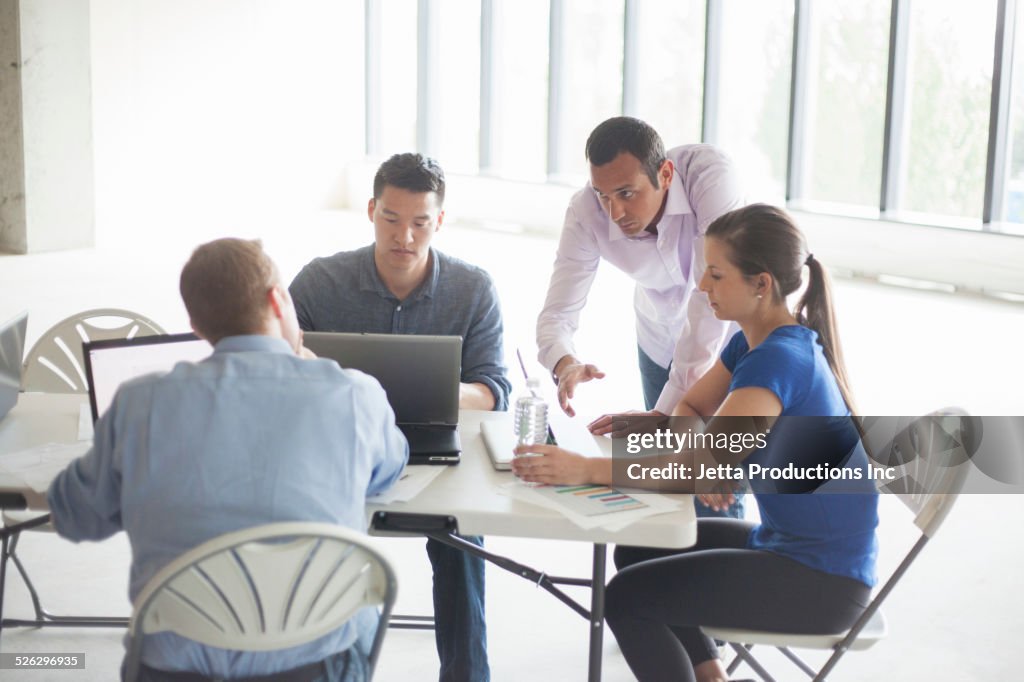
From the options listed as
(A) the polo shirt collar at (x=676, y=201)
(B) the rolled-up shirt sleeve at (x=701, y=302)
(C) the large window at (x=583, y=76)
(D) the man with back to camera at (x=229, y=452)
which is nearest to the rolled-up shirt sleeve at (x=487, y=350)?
(B) the rolled-up shirt sleeve at (x=701, y=302)

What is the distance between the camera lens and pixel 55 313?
23.6 feet

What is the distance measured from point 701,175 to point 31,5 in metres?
7.74

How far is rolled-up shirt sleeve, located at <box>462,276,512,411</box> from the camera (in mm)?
3066

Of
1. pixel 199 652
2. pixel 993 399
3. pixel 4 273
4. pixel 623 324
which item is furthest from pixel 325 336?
pixel 4 273

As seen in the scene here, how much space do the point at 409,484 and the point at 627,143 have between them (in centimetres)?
115

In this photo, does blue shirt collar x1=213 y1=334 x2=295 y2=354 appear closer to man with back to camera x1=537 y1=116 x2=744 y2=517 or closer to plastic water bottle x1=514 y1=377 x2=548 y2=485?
plastic water bottle x1=514 y1=377 x2=548 y2=485

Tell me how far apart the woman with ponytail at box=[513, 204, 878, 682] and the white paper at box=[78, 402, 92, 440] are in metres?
1.00

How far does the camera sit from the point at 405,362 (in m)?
2.57

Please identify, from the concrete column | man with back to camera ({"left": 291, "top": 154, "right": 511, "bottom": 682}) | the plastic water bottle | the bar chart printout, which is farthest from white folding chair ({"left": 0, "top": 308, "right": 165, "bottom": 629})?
the concrete column

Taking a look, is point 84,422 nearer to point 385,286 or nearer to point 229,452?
point 385,286

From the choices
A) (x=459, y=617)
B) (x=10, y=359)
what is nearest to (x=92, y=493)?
(x=10, y=359)

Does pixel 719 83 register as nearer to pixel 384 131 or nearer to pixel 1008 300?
pixel 1008 300

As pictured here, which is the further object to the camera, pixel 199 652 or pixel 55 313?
pixel 55 313

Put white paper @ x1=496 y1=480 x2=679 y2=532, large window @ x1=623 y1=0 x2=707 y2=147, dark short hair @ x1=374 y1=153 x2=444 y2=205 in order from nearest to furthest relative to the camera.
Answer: white paper @ x1=496 y1=480 x2=679 y2=532, dark short hair @ x1=374 y1=153 x2=444 y2=205, large window @ x1=623 y1=0 x2=707 y2=147
